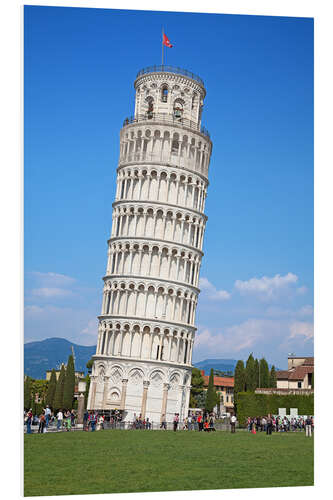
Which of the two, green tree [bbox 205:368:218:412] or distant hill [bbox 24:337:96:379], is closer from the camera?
distant hill [bbox 24:337:96:379]

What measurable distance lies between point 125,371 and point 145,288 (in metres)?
4.59

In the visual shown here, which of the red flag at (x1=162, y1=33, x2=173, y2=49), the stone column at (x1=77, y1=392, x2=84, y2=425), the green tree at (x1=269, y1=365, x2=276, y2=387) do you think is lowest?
the stone column at (x1=77, y1=392, x2=84, y2=425)

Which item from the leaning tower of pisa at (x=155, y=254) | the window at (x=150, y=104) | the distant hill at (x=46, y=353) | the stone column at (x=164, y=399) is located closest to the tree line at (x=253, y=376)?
the leaning tower of pisa at (x=155, y=254)

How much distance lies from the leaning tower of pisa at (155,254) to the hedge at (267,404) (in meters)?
3.49

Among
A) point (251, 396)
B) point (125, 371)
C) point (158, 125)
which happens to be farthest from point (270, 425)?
point (158, 125)

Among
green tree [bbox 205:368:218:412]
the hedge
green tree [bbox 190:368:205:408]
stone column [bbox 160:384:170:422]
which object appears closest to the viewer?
the hedge

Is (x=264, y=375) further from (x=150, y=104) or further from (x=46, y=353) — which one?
(x=150, y=104)

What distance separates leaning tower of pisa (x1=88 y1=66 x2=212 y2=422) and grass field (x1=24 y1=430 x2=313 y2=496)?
14867mm

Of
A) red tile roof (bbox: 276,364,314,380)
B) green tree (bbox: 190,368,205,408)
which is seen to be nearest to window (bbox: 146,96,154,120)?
red tile roof (bbox: 276,364,314,380)

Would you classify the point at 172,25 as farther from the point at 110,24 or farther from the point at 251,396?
the point at 251,396

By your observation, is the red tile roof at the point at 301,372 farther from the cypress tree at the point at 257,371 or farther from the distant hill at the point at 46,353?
the distant hill at the point at 46,353

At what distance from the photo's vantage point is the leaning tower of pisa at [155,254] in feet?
114

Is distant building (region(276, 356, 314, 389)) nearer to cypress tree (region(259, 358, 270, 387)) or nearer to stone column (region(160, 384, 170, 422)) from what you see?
cypress tree (region(259, 358, 270, 387))

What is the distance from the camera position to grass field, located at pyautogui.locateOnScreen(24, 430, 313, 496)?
46.2 ft
